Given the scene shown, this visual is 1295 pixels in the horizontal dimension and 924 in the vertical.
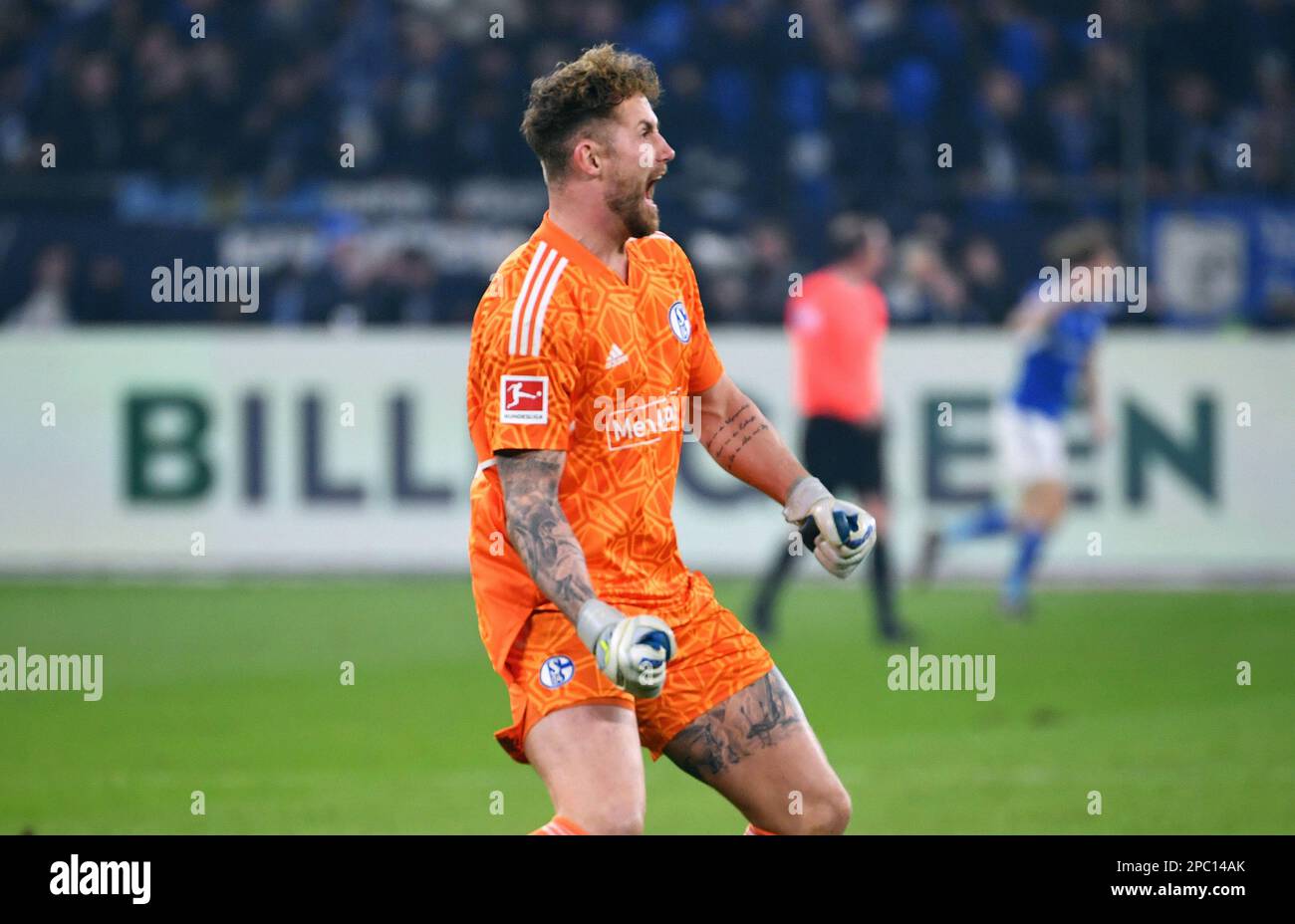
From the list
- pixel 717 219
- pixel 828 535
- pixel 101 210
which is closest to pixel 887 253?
pixel 717 219

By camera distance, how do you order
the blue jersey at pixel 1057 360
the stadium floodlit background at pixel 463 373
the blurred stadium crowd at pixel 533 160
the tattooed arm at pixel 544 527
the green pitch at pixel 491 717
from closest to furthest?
1. the tattooed arm at pixel 544 527
2. the green pitch at pixel 491 717
3. the stadium floodlit background at pixel 463 373
4. the blue jersey at pixel 1057 360
5. the blurred stadium crowd at pixel 533 160

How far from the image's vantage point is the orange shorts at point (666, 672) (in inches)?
166

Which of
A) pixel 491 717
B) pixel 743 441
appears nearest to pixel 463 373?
pixel 491 717

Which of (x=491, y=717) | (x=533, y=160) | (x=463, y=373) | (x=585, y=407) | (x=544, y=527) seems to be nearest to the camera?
(x=544, y=527)

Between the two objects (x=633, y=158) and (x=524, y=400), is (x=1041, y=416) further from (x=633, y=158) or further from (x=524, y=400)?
(x=524, y=400)

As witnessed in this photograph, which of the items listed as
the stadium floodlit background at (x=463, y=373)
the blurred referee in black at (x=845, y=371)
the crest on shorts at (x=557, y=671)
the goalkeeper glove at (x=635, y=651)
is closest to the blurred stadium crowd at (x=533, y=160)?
the stadium floodlit background at (x=463, y=373)

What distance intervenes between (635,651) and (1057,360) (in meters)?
8.22

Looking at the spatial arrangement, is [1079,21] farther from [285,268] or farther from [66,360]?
[66,360]

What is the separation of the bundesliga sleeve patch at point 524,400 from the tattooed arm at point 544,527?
73 millimetres

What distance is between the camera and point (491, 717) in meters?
8.61

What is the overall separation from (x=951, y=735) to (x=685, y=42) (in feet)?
31.4

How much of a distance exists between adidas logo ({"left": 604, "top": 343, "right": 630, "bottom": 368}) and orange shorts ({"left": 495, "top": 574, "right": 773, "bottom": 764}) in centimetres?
56

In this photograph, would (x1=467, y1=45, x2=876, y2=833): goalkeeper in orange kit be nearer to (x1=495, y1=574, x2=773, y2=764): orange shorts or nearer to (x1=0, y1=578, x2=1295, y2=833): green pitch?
(x1=495, y1=574, x2=773, y2=764): orange shorts

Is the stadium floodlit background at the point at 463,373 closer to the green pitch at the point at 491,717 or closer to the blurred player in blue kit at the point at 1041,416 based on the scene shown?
the green pitch at the point at 491,717
